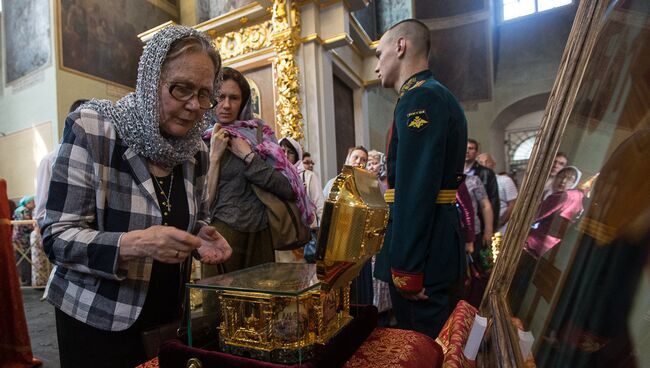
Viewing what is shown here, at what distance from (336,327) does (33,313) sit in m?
5.02

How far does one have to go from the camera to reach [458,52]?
36.4ft

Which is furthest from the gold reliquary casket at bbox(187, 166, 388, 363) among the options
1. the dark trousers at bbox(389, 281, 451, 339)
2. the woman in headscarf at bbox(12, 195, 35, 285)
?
the woman in headscarf at bbox(12, 195, 35, 285)

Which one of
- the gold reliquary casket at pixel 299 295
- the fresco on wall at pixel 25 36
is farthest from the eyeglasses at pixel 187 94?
the fresco on wall at pixel 25 36

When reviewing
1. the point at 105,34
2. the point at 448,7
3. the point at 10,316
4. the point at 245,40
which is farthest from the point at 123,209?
the point at 448,7

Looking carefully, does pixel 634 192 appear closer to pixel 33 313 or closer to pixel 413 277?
pixel 413 277

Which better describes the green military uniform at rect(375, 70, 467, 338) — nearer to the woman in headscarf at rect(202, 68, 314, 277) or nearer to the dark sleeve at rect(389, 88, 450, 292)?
the dark sleeve at rect(389, 88, 450, 292)

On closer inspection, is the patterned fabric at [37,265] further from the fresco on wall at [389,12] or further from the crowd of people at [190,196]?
the fresco on wall at [389,12]

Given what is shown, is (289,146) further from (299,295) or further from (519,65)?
(519,65)

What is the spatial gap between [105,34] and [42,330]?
6.23 meters

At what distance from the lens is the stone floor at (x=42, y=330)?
290cm

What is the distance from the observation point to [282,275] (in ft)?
3.04

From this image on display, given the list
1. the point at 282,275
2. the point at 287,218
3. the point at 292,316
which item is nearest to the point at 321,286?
the point at 292,316

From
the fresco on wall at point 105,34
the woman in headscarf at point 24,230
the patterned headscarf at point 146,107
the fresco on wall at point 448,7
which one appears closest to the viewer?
the patterned headscarf at point 146,107

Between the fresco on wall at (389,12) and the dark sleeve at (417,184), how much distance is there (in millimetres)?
7787
